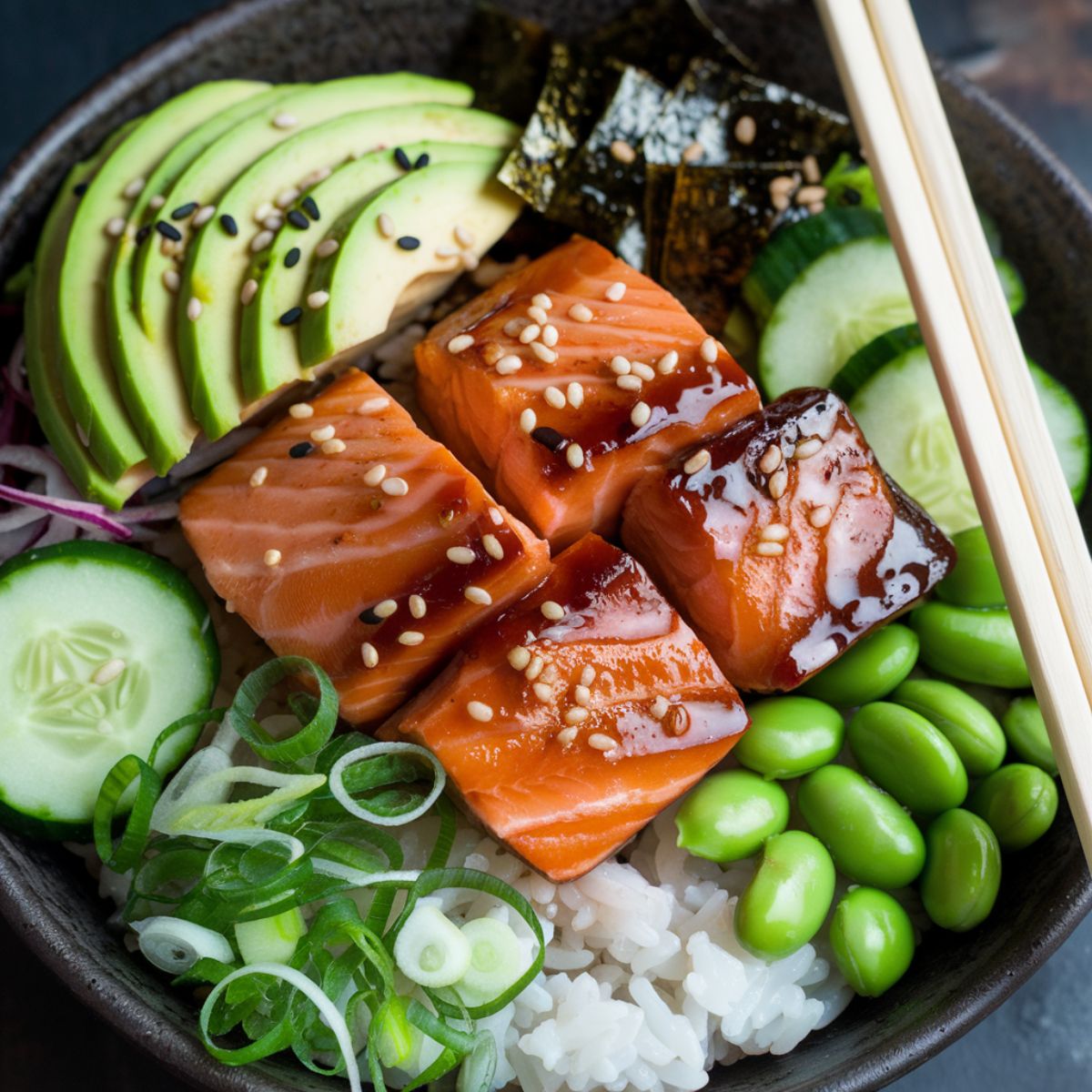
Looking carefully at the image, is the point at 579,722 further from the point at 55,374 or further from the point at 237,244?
Answer: the point at 55,374

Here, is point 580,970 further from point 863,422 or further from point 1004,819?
point 863,422

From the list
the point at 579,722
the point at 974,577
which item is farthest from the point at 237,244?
the point at 974,577

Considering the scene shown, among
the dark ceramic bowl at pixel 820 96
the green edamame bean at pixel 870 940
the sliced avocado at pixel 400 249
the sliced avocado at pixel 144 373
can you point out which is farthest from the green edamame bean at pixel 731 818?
the sliced avocado at pixel 144 373

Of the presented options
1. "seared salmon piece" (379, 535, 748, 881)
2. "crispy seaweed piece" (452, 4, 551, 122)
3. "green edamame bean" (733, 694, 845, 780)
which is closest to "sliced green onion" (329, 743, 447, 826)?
"seared salmon piece" (379, 535, 748, 881)

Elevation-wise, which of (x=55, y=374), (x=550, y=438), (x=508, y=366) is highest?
(x=55, y=374)

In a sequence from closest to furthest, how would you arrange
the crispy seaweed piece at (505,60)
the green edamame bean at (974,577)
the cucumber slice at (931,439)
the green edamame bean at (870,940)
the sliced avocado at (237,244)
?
the green edamame bean at (870,940) < the sliced avocado at (237,244) < the green edamame bean at (974,577) < the cucumber slice at (931,439) < the crispy seaweed piece at (505,60)

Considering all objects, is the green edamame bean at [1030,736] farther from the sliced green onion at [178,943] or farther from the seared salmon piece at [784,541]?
the sliced green onion at [178,943]

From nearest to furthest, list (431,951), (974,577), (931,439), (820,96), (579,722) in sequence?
(431,951) < (579,722) < (974,577) < (931,439) < (820,96)

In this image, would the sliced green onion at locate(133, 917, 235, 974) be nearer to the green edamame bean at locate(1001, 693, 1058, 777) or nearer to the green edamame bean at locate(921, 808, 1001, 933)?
the green edamame bean at locate(921, 808, 1001, 933)
